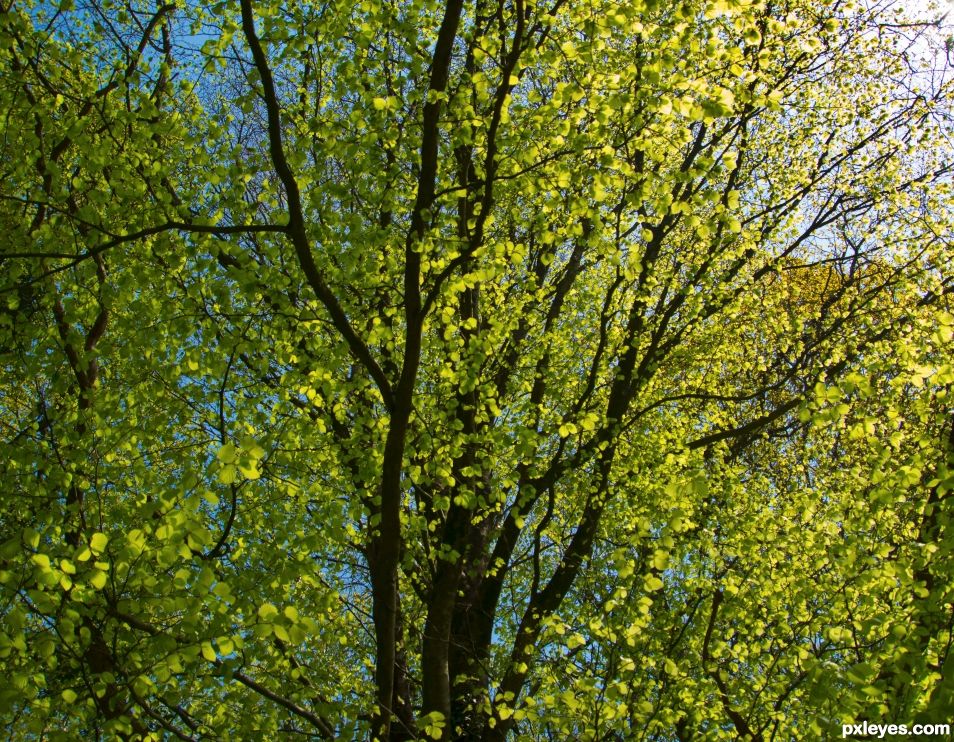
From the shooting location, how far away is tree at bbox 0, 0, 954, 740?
229 inches

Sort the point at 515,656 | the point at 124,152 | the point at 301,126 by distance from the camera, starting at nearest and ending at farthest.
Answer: the point at 301,126 < the point at 124,152 < the point at 515,656

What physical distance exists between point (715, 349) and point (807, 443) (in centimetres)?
493

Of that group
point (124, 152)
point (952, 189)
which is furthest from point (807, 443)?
point (124, 152)

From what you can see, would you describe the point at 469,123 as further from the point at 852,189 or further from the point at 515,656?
the point at 852,189

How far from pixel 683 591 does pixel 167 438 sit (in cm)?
925

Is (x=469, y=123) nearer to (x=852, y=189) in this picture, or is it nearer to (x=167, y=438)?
(x=167, y=438)

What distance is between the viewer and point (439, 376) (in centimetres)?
965

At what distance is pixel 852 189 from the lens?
48.0 ft

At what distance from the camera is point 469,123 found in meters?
6.41

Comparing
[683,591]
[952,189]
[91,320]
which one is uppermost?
[952,189]

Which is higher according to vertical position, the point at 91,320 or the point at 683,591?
the point at 91,320

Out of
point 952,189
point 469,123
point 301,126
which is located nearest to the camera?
point 469,123

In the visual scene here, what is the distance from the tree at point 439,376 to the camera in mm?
5820

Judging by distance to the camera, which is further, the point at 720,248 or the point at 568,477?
the point at 720,248
